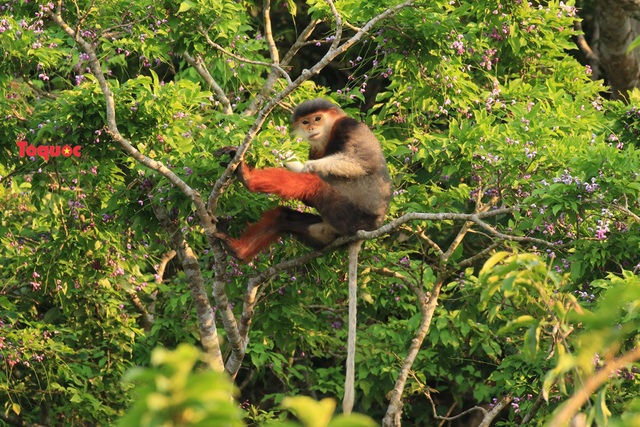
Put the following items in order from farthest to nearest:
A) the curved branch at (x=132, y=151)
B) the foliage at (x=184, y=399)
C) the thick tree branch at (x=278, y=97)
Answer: the curved branch at (x=132, y=151) → the thick tree branch at (x=278, y=97) → the foliage at (x=184, y=399)

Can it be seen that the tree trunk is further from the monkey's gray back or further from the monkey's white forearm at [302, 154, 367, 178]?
the monkey's white forearm at [302, 154, 367, 178]

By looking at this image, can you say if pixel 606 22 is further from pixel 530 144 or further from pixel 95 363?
pixel 95 363

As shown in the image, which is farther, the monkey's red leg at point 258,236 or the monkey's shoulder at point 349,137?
the monkey's shoulder at point 349,137

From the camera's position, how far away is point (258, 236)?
5305 mm

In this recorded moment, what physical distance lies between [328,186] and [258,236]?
1.37 ft

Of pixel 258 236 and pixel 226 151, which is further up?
pixel 226 151

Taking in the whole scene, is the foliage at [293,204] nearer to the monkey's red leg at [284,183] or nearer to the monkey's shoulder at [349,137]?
the monkey's red leg at [284,183]

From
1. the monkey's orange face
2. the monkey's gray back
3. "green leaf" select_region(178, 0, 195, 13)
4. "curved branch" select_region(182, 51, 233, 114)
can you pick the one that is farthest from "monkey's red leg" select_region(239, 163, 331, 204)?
"curved branch" select_region(182, 51, 233, 114)

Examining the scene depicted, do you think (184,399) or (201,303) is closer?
(184,399)

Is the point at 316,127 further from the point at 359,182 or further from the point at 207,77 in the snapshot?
the point at 207,77

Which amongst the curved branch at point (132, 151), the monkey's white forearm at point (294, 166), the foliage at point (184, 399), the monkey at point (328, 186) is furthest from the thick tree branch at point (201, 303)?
the foliage at point (184, 399)

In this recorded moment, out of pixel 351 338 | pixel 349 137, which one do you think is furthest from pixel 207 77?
pixel 351 338

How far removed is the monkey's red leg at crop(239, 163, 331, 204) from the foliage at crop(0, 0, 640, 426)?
0.41 feet

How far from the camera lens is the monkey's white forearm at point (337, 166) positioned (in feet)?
17.6
